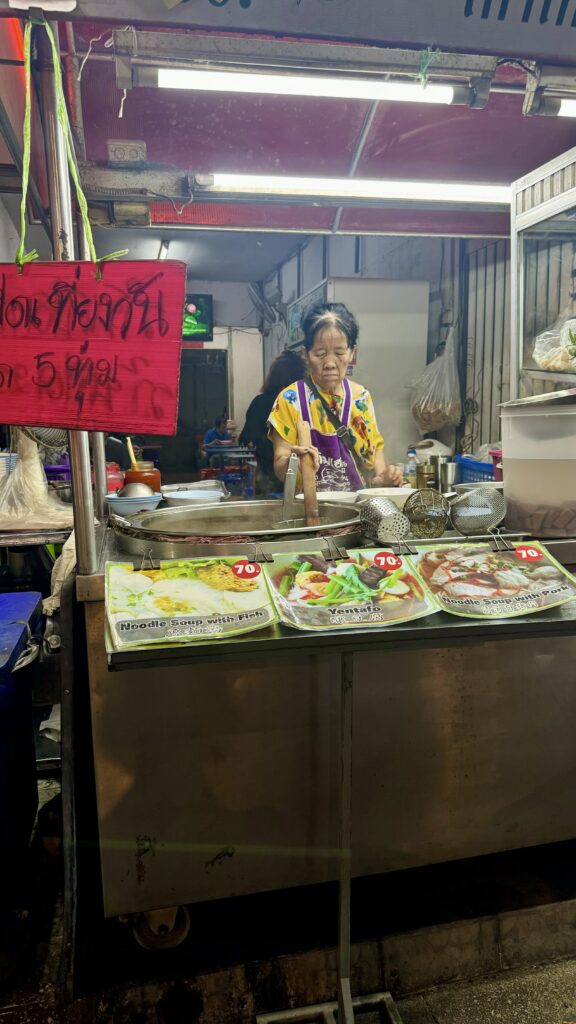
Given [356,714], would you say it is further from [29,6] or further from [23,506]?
[23,506]

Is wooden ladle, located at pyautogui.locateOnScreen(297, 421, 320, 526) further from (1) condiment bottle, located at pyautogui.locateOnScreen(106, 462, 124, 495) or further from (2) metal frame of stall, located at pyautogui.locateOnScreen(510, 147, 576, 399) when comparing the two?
(1) condiment bottle, located at pyautogui.locateOnScreen(106, 462, 124, 495)

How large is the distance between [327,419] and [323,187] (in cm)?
108

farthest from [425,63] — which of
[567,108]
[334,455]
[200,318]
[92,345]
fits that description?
[200,318]

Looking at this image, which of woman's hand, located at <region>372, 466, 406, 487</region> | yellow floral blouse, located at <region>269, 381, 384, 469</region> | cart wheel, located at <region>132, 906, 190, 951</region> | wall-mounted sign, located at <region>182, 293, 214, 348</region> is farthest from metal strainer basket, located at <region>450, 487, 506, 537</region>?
wall-mounted sign, located at <region>182, 293, 214, 348</region>

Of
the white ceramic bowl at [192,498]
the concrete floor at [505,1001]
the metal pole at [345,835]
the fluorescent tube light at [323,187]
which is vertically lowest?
the concrete floor at [505,1001]

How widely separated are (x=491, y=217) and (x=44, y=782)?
11.4 ft

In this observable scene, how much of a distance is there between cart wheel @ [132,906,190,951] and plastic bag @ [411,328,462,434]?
13.3ft

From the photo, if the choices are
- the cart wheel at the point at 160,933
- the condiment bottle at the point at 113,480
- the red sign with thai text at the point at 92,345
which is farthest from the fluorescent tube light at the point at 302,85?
the cart wheel at the point at 160,933

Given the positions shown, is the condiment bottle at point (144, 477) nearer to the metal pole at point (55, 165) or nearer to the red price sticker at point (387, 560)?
the metal pole at point (55, 165)

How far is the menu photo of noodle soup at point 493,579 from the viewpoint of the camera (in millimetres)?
1264

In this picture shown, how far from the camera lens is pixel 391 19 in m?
1.39

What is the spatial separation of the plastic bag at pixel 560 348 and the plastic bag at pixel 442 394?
7.74ft

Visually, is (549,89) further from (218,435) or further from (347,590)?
(218,435)

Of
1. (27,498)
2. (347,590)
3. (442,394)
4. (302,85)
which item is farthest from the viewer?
(442,394)
